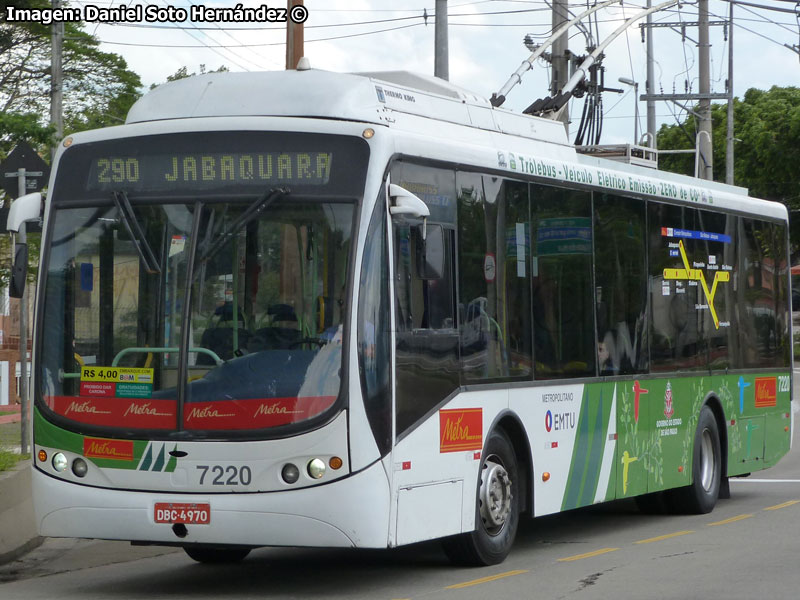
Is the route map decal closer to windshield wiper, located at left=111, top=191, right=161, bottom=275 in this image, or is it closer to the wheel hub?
the wheel hub

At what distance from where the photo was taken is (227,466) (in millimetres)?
9070

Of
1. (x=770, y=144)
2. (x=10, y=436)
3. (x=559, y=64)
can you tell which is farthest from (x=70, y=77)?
(x=770, y=144)

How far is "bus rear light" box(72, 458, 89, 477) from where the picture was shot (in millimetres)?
9453

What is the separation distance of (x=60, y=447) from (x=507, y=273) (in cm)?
341

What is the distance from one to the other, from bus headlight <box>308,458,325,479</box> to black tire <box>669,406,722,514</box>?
20.5ft

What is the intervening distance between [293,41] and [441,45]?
302cm

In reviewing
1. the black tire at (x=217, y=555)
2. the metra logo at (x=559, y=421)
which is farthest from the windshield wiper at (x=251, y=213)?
the metra logo at (x=559, y=421)

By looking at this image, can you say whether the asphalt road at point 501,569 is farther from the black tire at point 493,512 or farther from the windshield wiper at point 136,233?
the windshield wiper at point 136,233

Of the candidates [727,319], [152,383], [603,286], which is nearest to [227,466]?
[152,383]

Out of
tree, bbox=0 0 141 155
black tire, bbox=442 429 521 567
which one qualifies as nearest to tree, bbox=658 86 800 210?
tree, bbox=0 0 141 155

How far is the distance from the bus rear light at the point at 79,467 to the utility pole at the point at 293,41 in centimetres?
917

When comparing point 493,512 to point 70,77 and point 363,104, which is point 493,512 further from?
point 70,77

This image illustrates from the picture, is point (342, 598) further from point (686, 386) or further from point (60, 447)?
point (686, 386)

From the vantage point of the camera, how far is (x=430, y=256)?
966cm
